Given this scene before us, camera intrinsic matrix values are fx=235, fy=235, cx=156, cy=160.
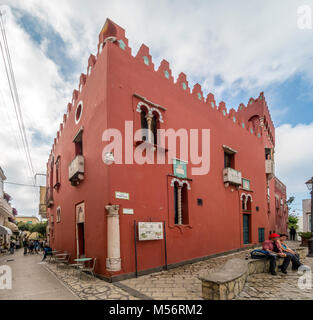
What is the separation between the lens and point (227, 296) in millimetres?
4301

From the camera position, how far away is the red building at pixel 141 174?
7.18m

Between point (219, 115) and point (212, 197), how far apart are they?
4411mm

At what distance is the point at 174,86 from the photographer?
33.0 feet

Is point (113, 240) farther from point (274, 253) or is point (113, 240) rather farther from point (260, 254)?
point (274, 253)

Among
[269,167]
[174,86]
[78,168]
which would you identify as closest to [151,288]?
[78,168]

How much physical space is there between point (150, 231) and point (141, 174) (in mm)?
1858

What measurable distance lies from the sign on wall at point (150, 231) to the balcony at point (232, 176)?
5125 mm

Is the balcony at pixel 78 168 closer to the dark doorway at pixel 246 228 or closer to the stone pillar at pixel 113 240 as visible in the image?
the stone pillar at pixel 113 240

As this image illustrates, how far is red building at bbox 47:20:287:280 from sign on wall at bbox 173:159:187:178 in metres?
0.04

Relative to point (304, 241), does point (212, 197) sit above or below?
above

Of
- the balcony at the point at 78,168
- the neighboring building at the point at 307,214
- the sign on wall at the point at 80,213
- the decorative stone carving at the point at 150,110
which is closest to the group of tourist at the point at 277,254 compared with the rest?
the decorative stone carving at the point at 150,110
